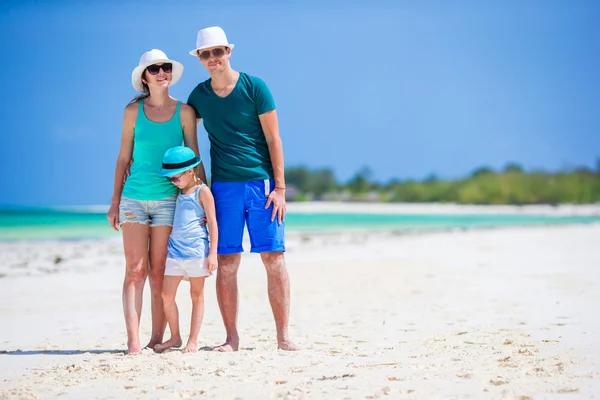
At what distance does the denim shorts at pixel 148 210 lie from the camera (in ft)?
14.5

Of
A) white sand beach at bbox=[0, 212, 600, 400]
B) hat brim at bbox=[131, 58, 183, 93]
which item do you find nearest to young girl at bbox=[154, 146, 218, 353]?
white sand beach at bbox=[0, 212, 600, 400]

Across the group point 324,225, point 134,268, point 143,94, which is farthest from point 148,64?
point 324,225

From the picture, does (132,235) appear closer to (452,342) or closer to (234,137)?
(234,137)

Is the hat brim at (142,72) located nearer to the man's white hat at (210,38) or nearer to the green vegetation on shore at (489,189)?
the man's white hat at (210,38)

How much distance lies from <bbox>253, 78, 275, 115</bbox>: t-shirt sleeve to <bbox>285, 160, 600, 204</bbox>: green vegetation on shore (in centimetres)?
4488

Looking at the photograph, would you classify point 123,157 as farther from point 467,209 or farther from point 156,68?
point 467,209

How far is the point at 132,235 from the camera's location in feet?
14.6

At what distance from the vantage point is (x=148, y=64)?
14.6 feet

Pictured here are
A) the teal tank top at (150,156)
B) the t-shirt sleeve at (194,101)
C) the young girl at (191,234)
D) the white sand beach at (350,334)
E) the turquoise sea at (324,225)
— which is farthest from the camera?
the turquoise sea at (324,225)

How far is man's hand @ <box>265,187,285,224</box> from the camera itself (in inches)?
175

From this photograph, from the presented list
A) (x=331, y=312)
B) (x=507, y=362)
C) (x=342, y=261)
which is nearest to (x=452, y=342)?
(x=507, y=362)

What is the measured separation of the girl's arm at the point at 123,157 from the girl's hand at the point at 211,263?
665 millimetres

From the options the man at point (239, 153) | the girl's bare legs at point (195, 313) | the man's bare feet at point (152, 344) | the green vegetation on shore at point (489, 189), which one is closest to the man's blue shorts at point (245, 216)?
the man at point (239, 153)

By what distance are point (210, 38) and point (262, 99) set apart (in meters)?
0.51
